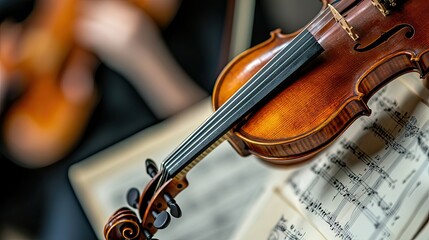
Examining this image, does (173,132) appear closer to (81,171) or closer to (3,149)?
(81,171)

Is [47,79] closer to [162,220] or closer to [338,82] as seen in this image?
[162,220]

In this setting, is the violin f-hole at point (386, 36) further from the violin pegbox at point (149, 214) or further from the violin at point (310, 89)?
the violin pegbox at point (149, 214)

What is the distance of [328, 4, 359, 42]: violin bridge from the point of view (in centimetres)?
91

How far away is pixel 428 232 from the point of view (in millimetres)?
875

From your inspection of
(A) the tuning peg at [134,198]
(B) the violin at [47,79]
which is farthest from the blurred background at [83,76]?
(A) the tuning peg at [134,198]

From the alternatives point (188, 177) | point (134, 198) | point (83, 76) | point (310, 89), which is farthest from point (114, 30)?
point (310, 89)

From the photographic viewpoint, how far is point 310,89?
911 millimetres

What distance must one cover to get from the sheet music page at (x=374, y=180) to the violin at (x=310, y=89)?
10 centimetres

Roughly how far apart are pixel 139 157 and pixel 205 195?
Answer: 0.17 m

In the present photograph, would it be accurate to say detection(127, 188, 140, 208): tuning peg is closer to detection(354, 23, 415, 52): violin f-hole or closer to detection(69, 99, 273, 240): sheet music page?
detection(69, 99, 273, 240): sheet music page

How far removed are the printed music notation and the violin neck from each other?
17 cm

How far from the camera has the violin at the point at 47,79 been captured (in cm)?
146

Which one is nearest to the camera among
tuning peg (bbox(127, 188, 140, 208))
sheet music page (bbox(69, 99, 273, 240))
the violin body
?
the violin body

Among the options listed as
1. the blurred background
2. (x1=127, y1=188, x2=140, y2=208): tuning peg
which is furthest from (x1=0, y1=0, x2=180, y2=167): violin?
(x1=127, y1=188, x2=140, y2=208): tuning peg
